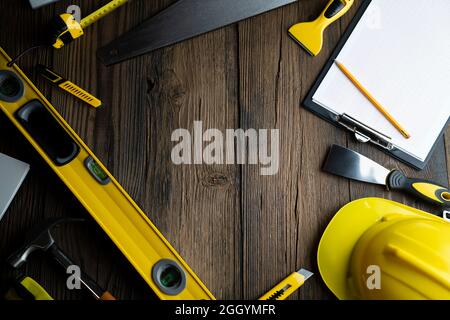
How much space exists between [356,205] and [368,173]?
0.20 feet

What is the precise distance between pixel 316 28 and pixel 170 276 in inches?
19.8

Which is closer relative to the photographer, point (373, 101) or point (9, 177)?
point (9, 177)

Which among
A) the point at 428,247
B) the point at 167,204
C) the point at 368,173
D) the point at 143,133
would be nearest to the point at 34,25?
A: the point at 143,133

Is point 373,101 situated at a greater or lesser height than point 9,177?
greater

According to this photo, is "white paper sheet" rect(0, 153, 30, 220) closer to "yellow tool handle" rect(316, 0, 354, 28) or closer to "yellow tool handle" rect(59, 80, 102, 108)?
"yellow tool handle" rect(59, 80, 102, 108)

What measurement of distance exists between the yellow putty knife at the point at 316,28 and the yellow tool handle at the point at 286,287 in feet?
1.29

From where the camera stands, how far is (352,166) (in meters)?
0.94

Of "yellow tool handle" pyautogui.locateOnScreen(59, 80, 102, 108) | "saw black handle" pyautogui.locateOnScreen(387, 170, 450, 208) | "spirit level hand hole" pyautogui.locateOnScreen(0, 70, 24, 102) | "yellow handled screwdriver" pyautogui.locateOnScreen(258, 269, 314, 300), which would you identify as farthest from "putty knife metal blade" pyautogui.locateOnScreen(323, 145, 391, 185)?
"spirit level hand hole" pyautogui.locateOnScreen(0, 70, 24, 102)

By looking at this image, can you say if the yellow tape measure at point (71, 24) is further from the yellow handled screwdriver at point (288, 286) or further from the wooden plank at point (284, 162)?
the yellow handled screwdriver at point (288, 286)

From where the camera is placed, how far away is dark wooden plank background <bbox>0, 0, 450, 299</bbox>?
34.8 inches

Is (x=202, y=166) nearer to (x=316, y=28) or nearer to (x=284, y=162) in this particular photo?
(x=284, y=162)

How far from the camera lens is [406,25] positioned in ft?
3.33

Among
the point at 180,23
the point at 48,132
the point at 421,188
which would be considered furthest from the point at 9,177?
the point at 421,188

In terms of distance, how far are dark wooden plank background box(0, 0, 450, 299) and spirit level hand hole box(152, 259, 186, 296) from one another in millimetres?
40
